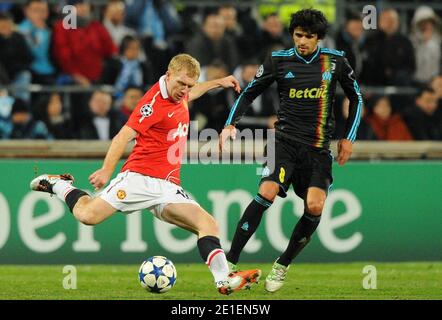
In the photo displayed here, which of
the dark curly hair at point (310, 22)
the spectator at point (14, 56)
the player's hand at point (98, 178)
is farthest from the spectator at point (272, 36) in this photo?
the player's hand at point (98, 178)

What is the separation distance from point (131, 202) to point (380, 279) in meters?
3.16

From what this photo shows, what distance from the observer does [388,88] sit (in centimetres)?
1619

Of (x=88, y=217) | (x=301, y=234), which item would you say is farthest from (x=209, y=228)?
(x=301, y=234)

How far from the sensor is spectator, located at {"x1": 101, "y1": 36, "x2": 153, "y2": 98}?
15.4 meters

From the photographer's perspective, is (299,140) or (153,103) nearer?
(153,103)

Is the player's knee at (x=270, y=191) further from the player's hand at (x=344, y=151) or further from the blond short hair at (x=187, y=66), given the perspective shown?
the blond short hair at (x=187, y=66)

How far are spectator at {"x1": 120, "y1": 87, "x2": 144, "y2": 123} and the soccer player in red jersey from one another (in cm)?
471

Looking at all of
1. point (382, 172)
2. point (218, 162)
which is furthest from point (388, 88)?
point (218, 162)

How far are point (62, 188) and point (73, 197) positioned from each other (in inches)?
9.8

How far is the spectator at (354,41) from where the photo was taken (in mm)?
15977

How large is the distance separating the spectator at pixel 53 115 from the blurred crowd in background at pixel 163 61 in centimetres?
1

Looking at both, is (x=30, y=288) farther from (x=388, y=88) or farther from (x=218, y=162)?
(x=388, y=88)

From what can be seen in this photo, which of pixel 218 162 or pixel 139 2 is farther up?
pixel 139 2

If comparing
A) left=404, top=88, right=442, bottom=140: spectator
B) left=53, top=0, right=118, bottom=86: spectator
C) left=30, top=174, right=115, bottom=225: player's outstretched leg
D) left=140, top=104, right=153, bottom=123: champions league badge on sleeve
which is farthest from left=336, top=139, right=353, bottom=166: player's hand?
left=53, top=0, right=118, bottom=86: spectator
